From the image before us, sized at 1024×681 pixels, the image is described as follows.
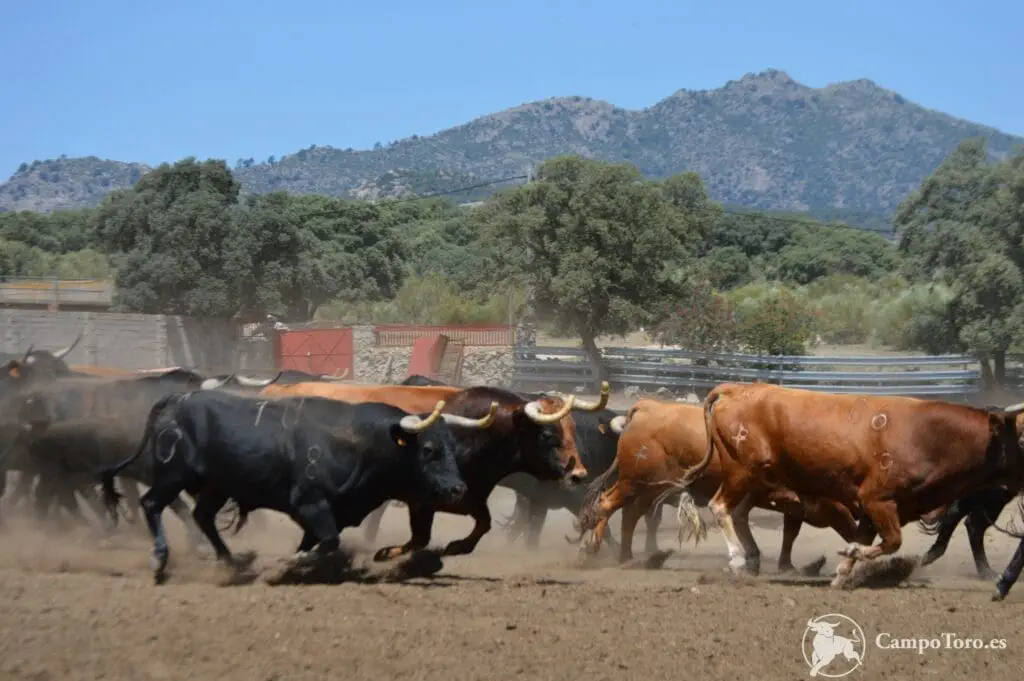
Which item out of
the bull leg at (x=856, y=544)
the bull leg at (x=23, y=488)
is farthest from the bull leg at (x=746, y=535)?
the bull leg at (x=23, y=488)

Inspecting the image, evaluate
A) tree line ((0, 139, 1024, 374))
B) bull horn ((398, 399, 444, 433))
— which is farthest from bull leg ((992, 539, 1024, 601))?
tree line ((0, 139, 1024, 374))

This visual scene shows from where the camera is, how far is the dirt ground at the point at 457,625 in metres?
6.99

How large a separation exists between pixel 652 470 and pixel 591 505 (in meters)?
0.68

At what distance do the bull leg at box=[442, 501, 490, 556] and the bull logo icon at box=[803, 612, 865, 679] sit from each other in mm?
3427

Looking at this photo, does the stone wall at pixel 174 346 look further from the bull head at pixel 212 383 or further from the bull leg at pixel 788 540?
the bull leg at pixel 788 540

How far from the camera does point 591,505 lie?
466 inches

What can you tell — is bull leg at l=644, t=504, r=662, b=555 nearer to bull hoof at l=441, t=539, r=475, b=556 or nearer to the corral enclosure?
the corral enclosure

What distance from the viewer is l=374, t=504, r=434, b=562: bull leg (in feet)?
33.7

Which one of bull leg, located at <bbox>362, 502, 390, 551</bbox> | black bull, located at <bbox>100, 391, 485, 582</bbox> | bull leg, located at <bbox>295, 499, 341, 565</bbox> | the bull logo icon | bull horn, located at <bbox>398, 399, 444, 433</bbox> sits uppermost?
bull horn, located at <bbox>398, 399, 444, 433</bbox>

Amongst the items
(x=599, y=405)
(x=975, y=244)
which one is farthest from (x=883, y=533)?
(x=975, y=244)

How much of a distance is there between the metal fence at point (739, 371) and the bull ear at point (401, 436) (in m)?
15.5

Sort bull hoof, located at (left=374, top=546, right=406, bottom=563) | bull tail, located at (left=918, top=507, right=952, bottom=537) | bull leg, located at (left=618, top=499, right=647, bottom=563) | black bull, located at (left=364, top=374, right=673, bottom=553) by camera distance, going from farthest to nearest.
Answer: black bull, located at (left=364, top=374, right=673, bottom=553) → bull leg, located at (left=618, top=499, right=647, bottom=563) → bull tail, located at (left=918, top=507, right=952, bottom=537) → bull hoof, located at (left=374, top=546, right=406, bottom=563)

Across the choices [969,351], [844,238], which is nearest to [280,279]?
[969,351]

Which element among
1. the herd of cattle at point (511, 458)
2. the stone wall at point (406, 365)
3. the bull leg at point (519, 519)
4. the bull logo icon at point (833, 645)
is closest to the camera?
the bull logo icon at point (833, 645)
